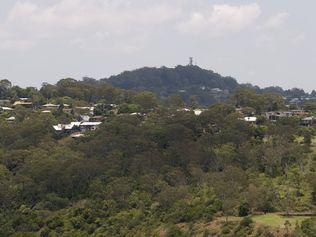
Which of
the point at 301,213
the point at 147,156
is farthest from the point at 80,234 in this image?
the point at 301,213

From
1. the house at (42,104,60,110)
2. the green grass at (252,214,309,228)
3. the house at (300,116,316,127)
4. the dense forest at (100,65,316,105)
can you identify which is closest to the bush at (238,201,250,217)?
the green grass at (252,214,309,228)

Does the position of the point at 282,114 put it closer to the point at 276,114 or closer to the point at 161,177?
the point at 276,114

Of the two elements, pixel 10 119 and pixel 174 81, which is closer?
pixel 10 119

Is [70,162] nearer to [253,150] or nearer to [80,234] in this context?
[80,234]

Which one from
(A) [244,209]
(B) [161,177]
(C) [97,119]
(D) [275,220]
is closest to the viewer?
(D) [275,220]

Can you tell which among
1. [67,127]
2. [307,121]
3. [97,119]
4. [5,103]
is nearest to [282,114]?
[307,121]
